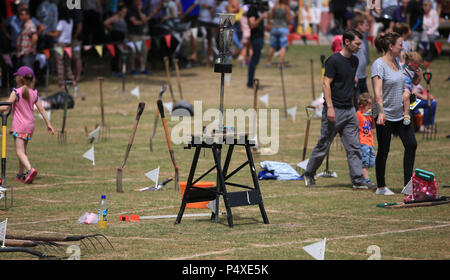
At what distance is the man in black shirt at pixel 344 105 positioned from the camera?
11.3m

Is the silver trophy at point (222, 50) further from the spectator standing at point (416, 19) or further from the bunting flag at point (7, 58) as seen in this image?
the spectator standing at point (416, 19)

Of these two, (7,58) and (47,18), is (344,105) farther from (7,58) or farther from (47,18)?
(47,18)

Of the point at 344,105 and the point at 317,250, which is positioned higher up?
the point at 344,105

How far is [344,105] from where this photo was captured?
11.5 m

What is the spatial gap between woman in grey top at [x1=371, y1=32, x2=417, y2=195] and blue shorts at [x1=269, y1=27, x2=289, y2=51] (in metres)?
15.1

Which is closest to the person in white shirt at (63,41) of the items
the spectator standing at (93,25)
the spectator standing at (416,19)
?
the spectator standing at (93,25)

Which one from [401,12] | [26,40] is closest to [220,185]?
[26,40]

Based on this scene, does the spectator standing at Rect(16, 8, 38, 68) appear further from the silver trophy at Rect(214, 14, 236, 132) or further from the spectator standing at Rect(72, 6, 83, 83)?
the silver trophy at Rect(214, 14, 236, 132)

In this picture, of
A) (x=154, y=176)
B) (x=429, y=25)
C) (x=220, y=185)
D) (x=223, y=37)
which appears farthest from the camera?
(x=429, y=25)

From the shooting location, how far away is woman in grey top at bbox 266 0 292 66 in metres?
25.6

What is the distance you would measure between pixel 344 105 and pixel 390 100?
0.80 metres

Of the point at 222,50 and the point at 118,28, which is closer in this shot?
the point at 222,50

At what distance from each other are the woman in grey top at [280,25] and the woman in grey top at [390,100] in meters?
14.7

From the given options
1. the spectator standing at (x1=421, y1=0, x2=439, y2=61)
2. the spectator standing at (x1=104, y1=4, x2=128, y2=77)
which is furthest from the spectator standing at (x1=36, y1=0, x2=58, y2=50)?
the spectator standing at (x1=421, y1=0, x2=439, y2=61)
